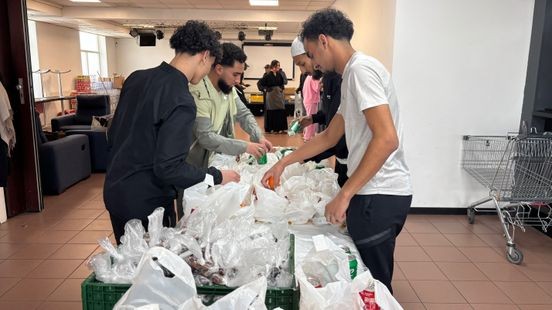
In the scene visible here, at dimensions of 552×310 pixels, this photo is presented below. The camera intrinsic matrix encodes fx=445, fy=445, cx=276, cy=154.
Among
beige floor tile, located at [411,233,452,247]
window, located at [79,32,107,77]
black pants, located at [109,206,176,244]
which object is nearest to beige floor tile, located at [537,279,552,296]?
beige floor tile, located at [411,233,452,247]

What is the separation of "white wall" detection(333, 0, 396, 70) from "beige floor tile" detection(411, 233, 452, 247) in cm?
158

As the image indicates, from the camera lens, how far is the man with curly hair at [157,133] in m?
1.58

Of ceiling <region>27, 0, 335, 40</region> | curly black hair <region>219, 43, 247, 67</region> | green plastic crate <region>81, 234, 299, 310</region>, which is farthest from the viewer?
ceiling <region>27, 0, 335, 40</region>

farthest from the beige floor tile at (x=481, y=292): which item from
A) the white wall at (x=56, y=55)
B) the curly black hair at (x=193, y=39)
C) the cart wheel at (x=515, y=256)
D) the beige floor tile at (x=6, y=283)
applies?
the white wall at (x=56, y=55)

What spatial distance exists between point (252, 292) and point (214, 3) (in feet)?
31.6

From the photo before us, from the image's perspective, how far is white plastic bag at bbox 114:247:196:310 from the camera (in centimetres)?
118

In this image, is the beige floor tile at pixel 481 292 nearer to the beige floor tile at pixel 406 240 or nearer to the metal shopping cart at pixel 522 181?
the metal shopping cart at pixel 522 181

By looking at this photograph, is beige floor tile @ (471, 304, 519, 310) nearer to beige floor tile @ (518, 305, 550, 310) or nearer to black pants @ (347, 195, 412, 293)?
beige floor tile @ (518, 305, 550, 310)

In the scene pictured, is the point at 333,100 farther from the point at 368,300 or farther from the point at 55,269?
the point at 55,269

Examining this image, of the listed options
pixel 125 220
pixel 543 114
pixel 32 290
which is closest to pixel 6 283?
pixel 32 290

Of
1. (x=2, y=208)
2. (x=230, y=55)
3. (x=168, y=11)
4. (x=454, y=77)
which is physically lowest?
(x=2, y=208)

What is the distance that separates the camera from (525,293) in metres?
2.81

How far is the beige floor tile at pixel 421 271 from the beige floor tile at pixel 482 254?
388mm

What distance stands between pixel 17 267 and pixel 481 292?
3118mm
